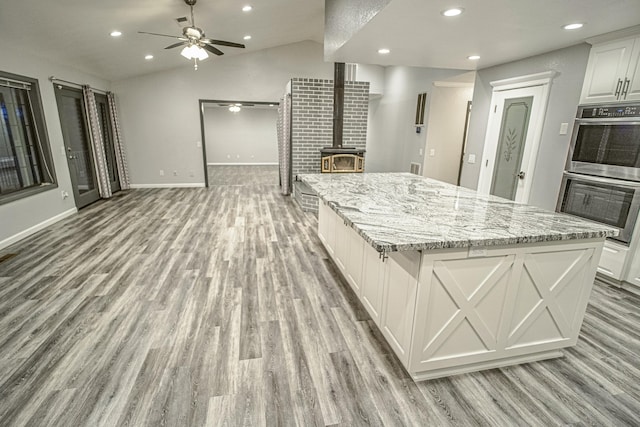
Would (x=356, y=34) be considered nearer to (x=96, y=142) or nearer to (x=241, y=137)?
(x=96, y=142)

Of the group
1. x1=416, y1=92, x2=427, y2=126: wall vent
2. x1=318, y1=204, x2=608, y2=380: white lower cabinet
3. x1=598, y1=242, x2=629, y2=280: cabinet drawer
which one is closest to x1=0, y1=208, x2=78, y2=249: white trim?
x1=318, y1=204, x2=608, y2=380: white lower cabinet

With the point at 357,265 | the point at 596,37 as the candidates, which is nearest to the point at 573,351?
the point at 357,265

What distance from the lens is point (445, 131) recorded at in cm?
598

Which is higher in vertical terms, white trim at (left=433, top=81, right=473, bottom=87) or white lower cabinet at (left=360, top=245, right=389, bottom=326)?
white trim at (left=433, top=81, right=473, bottom=87)

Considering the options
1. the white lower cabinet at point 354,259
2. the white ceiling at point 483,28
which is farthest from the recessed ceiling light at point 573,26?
the white lower cabinet at point 354,259

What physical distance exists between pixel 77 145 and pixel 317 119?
14.6 feet

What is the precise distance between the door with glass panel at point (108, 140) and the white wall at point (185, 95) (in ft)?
1.24

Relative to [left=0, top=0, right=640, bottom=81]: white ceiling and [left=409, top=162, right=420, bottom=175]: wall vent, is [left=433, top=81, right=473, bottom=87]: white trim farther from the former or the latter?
[left=409, top=162, right=420, bottom=175]: wall vent

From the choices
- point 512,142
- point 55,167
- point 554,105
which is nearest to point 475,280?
point 554,105

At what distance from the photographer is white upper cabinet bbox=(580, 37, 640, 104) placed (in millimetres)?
2656

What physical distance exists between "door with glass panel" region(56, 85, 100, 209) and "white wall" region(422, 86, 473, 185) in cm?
639

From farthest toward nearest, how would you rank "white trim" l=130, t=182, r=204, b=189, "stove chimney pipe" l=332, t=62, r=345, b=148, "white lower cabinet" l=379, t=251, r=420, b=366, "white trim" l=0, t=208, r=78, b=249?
"white trim" l=130, t=182, r=204, b=189 → "stove chimney pipe" l=332, t=62, r=345, b=148 → "white trim" l=0, t=208, r=78, b=249 → "white lower cabinet" l=379, t=251, r=420, b=366

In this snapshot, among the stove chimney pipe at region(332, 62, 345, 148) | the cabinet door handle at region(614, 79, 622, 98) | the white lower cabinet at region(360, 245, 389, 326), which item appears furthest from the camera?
the stove chimney pipe at region(332, 62, 345, 148)

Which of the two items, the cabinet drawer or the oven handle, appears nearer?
the oven handle
